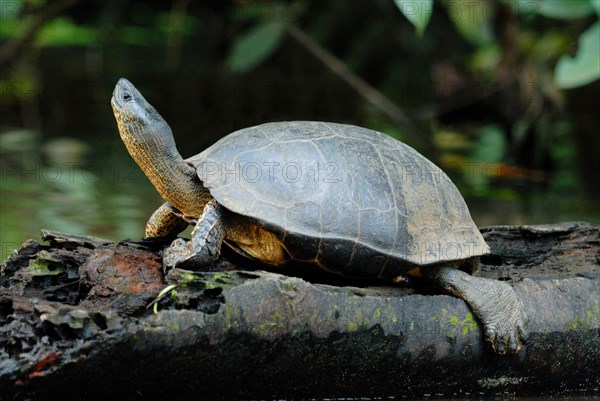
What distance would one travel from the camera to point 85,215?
7.21m

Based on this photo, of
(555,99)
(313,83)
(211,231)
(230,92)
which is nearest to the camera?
(211,231)

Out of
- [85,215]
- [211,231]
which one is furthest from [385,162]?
[85,215]

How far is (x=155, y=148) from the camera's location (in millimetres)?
3939

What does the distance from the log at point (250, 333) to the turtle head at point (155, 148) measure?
0.97 feet

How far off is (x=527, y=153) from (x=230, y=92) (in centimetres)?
559

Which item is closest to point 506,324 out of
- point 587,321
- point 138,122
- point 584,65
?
point 587,321

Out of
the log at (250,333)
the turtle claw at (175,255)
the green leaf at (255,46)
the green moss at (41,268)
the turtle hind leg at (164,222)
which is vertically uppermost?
the green leaf at (255,46)

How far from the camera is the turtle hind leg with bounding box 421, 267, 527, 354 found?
3.59m

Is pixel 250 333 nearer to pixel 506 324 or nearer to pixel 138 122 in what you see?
pixel 506 324

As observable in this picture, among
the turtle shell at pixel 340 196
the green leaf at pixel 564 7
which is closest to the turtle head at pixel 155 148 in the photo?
the turtle shell at pixel 340 196

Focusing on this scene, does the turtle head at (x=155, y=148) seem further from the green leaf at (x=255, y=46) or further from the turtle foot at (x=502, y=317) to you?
the green leaf at (x=255, y=46)

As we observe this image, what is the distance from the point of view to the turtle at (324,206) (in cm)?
362

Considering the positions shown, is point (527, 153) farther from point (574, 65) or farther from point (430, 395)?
point (430, 395)

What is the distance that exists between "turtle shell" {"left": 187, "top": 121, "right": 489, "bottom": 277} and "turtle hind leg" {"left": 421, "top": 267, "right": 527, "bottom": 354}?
0.39 feet
